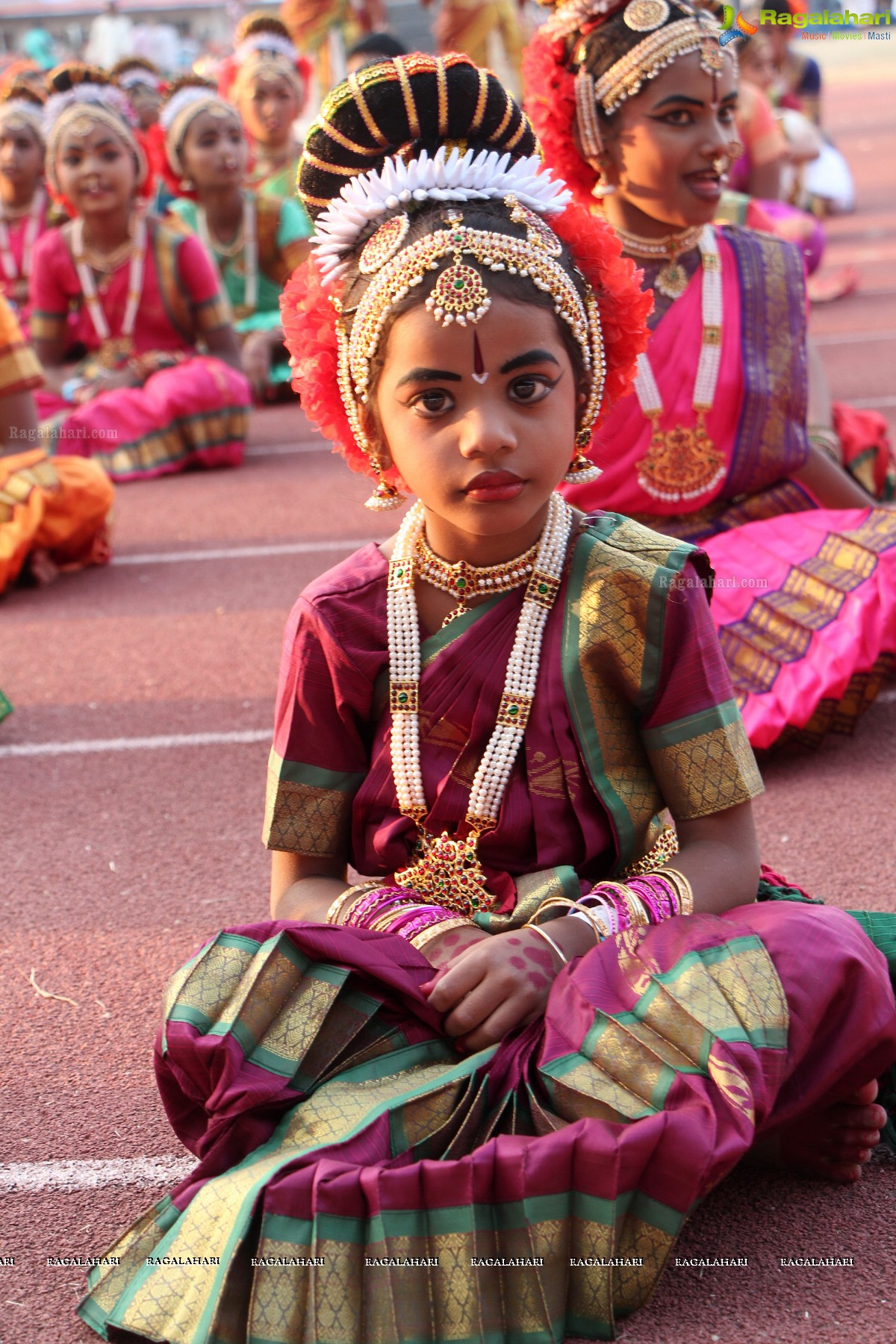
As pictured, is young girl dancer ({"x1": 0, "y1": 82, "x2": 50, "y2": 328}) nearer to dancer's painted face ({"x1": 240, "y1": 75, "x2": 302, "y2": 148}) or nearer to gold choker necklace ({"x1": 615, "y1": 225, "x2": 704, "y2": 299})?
dancer's painted face ({"x1": 240, "y1": 75, "x2": 302, "y2": 148})

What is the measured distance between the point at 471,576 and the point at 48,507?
13.7 feet

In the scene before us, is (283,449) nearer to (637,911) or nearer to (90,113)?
(90,113)

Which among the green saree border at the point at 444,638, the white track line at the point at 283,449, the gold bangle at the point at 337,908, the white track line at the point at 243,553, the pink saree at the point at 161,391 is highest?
the green saree border at the point at 444,638

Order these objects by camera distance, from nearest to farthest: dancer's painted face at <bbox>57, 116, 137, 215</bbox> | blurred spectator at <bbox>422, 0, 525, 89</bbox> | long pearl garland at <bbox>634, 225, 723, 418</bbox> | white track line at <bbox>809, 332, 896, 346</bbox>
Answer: long pearl garland at <bbox>634, 225, 723, 418</bbox>, dancer's painted face at <bbox>57, 116, 137, 215</bbox>, white track line at <bbox>809, 332, 896, 346</bbox>, blurred spectator at <bbox>422, 0, 525, 89</bbox>

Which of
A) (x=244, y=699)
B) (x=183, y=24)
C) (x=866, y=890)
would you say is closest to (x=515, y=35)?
(x=244, y=699)

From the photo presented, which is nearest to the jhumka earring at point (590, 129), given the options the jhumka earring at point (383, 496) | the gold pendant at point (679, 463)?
the gold pendant at point (679, 463)

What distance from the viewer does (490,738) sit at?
2.50 metres

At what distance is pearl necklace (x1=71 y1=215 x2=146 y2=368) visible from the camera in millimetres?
8500

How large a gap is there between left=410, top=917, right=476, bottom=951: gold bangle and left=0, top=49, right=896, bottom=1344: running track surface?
0.54 m

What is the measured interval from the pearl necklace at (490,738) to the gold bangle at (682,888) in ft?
0.92

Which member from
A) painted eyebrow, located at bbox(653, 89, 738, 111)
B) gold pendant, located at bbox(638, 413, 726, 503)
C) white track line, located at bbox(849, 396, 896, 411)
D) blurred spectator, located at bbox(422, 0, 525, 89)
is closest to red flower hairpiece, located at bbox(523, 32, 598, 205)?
painted eyebrow, located at bbox(653, 89, 738, 111)

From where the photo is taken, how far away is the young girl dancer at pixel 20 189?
10.8 metres

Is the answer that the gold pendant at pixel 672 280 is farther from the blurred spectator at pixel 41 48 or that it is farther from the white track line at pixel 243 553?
the blurred spectator at pixel 41 48

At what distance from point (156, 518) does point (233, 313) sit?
10.8 ft
